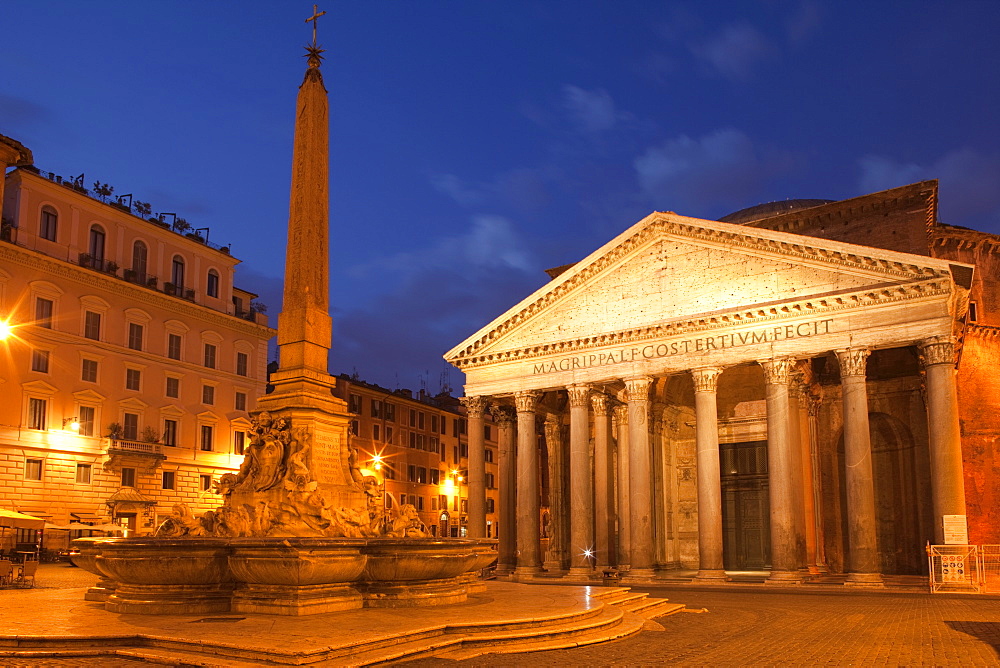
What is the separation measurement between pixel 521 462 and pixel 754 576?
881 cm

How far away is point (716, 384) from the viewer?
95.7 feet

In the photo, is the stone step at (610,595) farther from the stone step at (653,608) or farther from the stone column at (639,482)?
the stone column at (639,482)

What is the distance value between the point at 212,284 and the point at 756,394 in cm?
2616

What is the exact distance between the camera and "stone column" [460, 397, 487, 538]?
103 ft

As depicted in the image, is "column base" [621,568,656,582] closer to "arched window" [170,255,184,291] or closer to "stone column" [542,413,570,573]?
"stone column" [542,413,570,573]

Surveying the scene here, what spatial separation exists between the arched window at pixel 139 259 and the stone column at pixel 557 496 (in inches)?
753

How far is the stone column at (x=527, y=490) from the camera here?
3067cm

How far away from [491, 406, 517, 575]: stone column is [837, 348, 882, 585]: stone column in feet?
40.9

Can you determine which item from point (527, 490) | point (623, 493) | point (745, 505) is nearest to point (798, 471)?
point (623, 493)

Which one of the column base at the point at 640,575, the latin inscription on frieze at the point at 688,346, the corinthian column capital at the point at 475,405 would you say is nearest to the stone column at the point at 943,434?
the latin inscription on frieze at the point at 688,346

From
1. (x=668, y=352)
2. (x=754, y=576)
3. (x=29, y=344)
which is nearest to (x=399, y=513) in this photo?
(x=668, y=352)

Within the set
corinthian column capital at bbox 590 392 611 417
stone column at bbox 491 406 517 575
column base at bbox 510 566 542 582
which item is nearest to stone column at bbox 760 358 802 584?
corinthian column capital at bbox 590 392 611 417

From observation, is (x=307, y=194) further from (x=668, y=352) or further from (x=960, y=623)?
(x=668, y=352)

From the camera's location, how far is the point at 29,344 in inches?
1335
